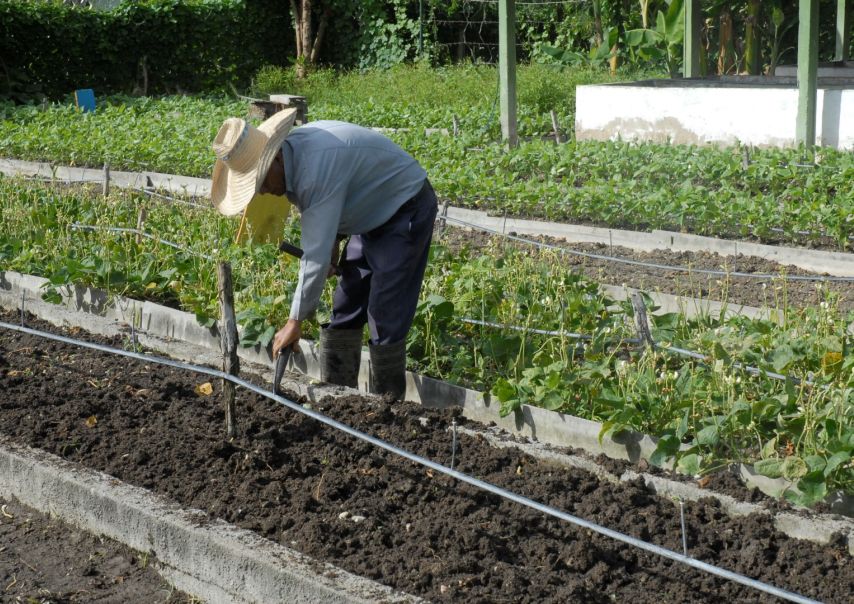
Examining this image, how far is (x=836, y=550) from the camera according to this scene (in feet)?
11.1

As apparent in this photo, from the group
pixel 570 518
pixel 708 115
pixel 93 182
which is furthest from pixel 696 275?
pixel 93 182

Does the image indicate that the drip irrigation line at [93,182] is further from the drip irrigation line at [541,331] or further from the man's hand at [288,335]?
the man's hand at [288,335]

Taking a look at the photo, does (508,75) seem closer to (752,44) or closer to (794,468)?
(752,44)

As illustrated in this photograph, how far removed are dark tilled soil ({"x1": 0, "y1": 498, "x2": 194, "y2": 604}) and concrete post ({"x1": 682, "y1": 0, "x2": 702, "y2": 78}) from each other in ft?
38.9

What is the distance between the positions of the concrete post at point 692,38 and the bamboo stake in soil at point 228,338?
11.1 meters

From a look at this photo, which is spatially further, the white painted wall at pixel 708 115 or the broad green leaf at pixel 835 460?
the white painted wall at pixel 708 115

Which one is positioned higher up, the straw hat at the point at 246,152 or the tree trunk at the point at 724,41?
the tree trunk at the point at 724,41

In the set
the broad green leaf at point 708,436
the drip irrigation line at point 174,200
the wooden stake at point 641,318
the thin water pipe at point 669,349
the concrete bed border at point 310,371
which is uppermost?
the drip irrigation line at point 174,200

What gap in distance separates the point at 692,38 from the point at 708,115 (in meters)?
3.09

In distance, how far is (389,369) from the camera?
474cm

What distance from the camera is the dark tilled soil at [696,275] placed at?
248 inches

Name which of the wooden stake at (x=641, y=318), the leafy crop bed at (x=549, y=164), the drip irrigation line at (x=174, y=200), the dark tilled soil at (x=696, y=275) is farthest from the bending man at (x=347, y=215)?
the leafy crop bed at (x=549, y=164)

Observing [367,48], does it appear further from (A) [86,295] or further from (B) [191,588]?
(B) [191,588]

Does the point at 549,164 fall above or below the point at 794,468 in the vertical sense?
above
